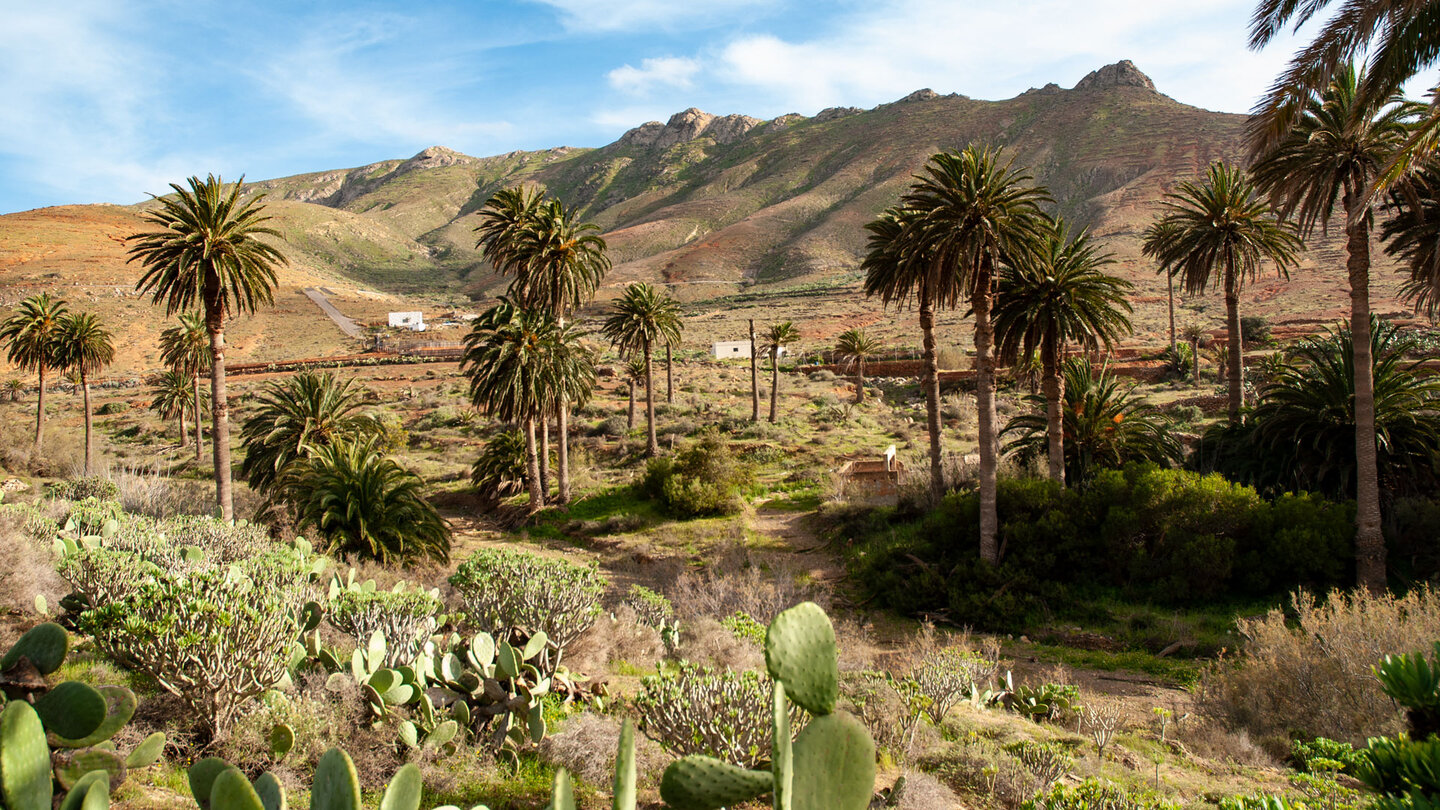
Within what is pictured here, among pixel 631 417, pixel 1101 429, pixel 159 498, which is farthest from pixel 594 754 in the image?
pixel 631 417

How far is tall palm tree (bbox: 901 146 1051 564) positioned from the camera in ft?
52.3

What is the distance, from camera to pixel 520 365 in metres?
25.1

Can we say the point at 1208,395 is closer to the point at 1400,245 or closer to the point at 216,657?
the point at 1400,245

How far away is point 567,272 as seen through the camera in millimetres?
26734

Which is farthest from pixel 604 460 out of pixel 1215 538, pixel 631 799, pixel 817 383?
pixel 631 799

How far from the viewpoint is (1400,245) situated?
15.4m

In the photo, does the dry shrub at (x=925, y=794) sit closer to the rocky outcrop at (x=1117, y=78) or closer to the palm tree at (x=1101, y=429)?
the palm tree at (x=1101, y=429)

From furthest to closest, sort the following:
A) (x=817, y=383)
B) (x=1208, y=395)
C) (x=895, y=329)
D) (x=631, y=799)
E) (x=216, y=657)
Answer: (x=895, y=329) → (x=817, y=383) → (x=1208, y=395) → (x=216, y=657) → (x=631, y=799)

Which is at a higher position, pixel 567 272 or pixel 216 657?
pixel 567 272

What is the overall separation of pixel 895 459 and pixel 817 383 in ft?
78.8

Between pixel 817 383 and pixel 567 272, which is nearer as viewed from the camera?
pixel 567 272

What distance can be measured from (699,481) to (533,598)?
1703 centimetres

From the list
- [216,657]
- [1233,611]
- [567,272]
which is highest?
[567,272]

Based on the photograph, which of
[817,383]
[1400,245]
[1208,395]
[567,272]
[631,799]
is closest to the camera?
[631,799]
